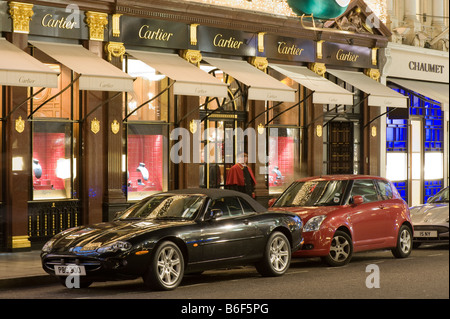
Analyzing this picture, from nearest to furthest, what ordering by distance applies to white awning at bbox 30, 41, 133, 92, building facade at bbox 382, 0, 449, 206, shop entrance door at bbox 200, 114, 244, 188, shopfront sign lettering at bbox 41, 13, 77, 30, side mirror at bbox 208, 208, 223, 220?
side mirror at bbox 208, 208, 223, 220, white awning at bbox 30, 41, 133, 92, shopfront sign lettering at bbox 41, 13, 77, 30, shop entrance door at bbox 200, 114, 244, 188, building facade at bbox 382, 0, 449, 206

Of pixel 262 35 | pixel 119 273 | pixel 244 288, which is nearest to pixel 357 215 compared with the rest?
pixel 244 288

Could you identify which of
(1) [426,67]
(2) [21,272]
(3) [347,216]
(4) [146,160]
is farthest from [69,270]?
(1) [426,67]

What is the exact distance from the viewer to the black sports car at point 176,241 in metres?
12.6

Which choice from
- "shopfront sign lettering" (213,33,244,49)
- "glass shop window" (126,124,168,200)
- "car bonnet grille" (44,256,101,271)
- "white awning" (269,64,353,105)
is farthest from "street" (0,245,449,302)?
"shopfront sign lettering" (213,33,244,49)

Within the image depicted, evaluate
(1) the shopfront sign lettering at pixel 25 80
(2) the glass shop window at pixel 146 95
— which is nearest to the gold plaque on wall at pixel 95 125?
(2) the glass shop window at pixel 146 95

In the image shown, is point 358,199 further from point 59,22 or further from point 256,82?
point 59,22

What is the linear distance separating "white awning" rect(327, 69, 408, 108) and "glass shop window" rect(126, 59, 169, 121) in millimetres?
5902

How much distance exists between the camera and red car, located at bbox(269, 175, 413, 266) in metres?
15.7

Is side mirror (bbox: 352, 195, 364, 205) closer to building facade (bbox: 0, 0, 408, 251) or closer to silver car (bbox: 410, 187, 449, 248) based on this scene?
silver car (bbox: 410, 187, 449, 248)

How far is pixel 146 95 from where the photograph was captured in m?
21.1

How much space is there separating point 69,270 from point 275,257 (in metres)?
3.38

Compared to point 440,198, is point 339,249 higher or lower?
lower

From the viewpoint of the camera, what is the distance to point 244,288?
42.4 ft
